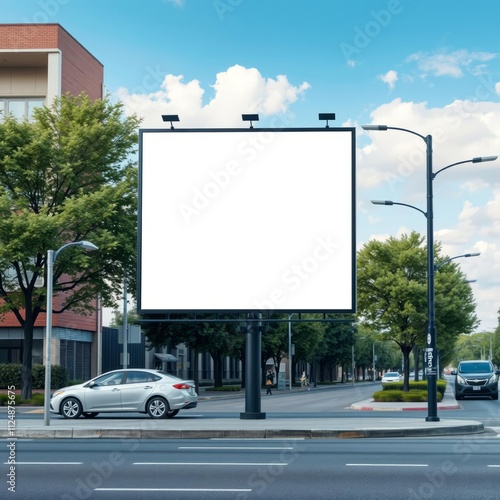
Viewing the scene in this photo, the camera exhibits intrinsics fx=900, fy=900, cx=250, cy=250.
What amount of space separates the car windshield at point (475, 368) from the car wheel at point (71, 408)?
26.4m

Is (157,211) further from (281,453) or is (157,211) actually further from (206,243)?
(281,453)

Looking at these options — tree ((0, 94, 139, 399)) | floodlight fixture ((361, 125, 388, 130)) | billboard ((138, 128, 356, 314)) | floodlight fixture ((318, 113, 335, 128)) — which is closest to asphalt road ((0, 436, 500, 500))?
billboard ((138, 128, 356, 314))

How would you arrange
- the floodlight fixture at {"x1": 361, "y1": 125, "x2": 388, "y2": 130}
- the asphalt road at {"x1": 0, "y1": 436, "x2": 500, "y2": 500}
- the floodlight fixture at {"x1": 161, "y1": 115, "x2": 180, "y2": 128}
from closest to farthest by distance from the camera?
the asphalt road at {"x1": 0, "y1": 436, "x2": 500, "y2": 500} < the floodlight fixture at {"x1": 161, "y1": 115, "x2": 180, "y2": 128} < the floodlight fixture at {"x1": 361, "y1": 125, "x2": 388, "y2": 130}

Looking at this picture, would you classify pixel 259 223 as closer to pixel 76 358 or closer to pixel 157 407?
pixel 157 407

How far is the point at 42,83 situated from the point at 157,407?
3336 cm

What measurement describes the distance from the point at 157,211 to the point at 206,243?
5.50 feet

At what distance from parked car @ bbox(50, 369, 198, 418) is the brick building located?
23500 mm

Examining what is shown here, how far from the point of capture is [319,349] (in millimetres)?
101875

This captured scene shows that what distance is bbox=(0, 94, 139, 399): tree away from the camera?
37500 mm

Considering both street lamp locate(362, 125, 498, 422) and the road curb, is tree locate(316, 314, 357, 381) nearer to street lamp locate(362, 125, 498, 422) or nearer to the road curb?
street lamp locate(362, 125, 498, 422)

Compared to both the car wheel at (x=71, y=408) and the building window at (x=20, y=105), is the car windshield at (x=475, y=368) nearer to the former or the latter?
the car wheel at (x=71, y=408)

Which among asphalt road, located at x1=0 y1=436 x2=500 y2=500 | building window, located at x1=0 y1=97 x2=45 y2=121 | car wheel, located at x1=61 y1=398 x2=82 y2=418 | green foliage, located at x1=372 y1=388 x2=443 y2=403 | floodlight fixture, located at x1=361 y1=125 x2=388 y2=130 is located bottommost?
green foliage, located at x1=372 y1=388 x2=443 y2=403

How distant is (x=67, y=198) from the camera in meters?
38.7

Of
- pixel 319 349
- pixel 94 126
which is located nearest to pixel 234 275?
pixel 94 126
